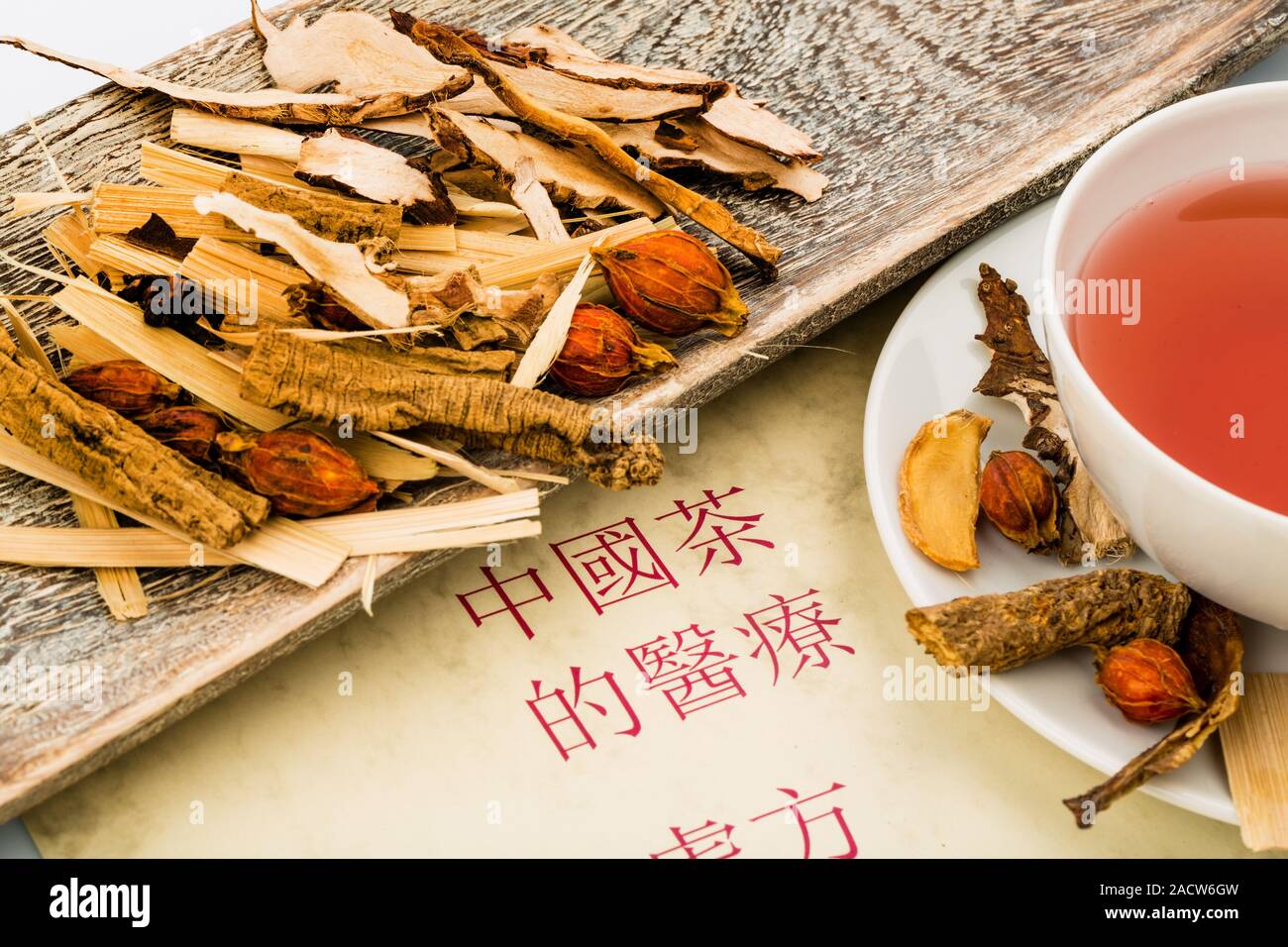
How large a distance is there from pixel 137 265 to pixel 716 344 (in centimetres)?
60

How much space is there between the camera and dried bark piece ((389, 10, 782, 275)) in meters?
1.27

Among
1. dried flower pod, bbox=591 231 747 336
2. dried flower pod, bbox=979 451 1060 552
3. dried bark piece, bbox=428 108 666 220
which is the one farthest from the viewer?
dried bark piece, bbox=428 108 666 220

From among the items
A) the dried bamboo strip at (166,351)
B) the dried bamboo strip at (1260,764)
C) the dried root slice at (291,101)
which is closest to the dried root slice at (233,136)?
the dried root slice at (291,101)

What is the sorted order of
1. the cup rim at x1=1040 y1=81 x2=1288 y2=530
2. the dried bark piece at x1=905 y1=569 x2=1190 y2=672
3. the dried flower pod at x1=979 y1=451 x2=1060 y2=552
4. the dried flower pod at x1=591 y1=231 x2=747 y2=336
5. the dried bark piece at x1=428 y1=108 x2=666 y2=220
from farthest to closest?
the dried bark piece at x1=428 y1=108 x2=666 y2=220
the dried flower pod at x1=591 y1=231 x2=747 y2=336
the dried flower pod at x1=979 y1=451 x2=1060 y2=552
the dried bark piece at x1=905 y1=569 x2=1190 y2=672
the cup rim at x1=1040 y1=81 x2=1288 y2=530

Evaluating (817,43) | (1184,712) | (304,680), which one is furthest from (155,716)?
(817,43)

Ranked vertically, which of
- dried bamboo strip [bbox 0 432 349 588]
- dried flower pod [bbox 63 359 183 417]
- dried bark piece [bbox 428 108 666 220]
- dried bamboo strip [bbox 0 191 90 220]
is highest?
dried bark piece [bbox 428 108 666 220]

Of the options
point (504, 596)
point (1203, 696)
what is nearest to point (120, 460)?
point (504, 596)

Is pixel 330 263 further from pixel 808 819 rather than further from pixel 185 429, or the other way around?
pixel 808 819

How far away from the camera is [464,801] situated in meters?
1.08

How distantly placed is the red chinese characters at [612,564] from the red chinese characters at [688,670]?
6cm

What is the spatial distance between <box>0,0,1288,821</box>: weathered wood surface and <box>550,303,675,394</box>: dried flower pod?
3 centimetres

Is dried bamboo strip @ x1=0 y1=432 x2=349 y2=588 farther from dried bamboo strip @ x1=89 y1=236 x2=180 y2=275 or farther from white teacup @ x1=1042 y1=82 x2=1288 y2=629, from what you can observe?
white teacup @ x1=1042 y1=82 x2=1288 y2=629

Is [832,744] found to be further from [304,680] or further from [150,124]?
[150,124]

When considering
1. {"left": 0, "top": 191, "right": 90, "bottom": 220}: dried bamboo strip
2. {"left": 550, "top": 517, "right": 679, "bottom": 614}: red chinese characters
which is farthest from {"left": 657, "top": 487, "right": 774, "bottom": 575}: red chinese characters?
{"left": 0, "top": 191, "right": 90, "bottom": 220}: dried bamboo strip
